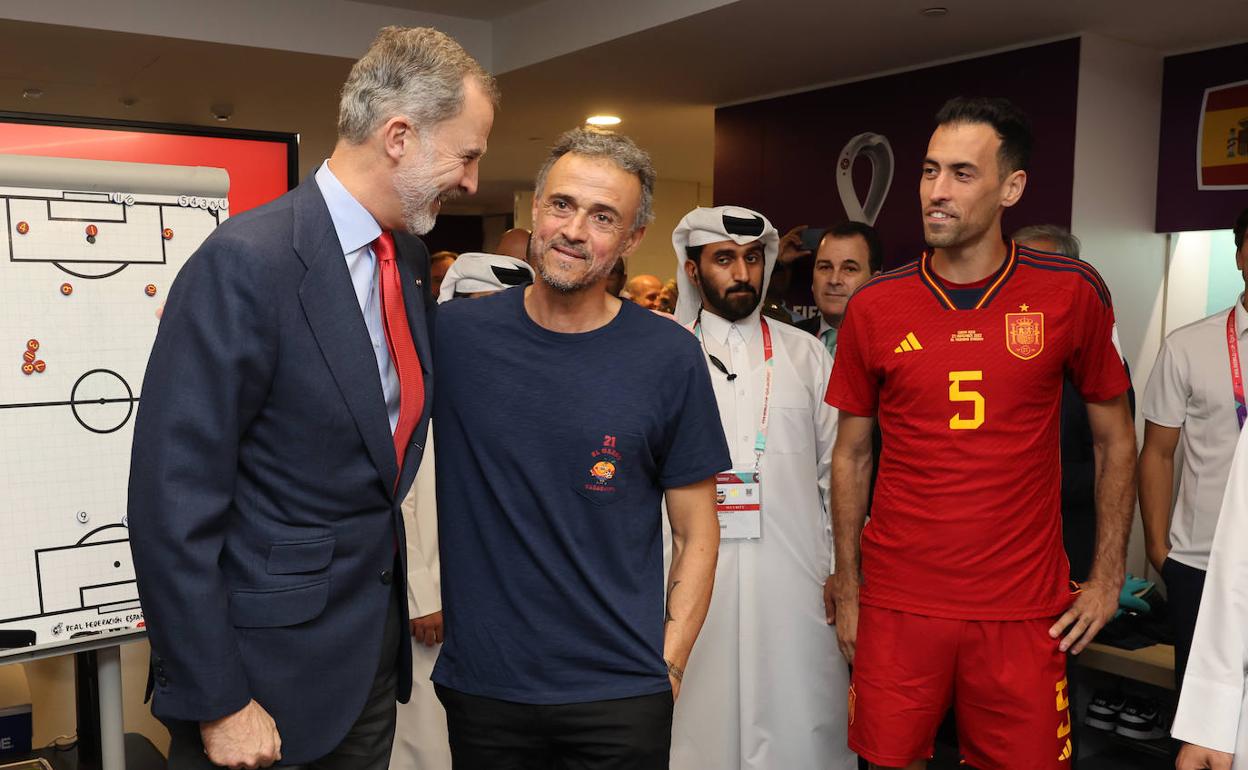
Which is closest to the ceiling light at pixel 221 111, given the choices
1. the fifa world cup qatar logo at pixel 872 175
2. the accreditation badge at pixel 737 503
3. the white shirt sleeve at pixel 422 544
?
the fifa world cup qatar logo at pixel 872 175

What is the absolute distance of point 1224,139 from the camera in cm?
461

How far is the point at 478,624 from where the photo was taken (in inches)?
70.3

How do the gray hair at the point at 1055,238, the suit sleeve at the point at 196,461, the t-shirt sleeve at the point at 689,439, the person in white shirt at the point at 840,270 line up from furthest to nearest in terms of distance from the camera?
the person in white shirt at the point at 840,270
the gray hair at the point at 1055,238
the t-shirt sleeve at the point at 689,439
the suit sleeve at the point at 196,461

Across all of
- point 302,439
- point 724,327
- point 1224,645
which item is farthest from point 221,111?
point 1224,645

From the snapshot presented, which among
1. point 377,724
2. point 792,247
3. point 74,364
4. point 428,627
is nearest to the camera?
point 377,724

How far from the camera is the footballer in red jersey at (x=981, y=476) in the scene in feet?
7.43

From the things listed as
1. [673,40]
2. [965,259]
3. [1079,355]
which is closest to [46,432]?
[965,259]

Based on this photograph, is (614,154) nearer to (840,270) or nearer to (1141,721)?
(840,270)

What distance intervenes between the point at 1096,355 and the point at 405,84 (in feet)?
5.34

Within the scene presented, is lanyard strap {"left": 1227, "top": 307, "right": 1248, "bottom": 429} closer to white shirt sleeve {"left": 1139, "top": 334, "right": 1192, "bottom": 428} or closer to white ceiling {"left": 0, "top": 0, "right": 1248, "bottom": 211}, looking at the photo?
white shirt sleeve {"left": 1139, "top": 334, "right": 1192, "bottom": 428}

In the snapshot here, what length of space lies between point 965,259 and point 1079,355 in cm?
32

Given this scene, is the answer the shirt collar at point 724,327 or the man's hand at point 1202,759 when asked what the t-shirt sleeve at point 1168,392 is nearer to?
the shirt collar at point 724,327

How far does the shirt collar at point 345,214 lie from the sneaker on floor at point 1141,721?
3731 millimetres

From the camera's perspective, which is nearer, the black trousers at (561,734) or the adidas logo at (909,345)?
the black trousers at (561,734)
